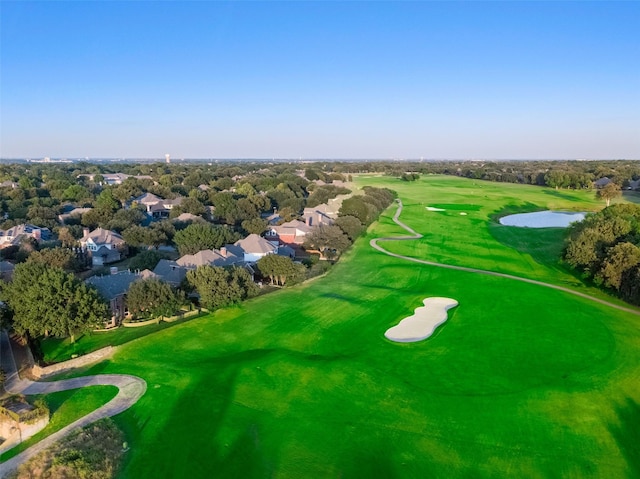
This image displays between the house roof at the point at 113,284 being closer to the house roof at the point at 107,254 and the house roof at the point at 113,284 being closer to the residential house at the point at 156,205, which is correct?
the house roof at the point at 107,254

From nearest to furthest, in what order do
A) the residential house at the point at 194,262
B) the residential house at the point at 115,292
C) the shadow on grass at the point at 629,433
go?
the shadow on grass at the point at 629,433 → the residential house at the point at 115,292 → the residential house at the point at 194,262

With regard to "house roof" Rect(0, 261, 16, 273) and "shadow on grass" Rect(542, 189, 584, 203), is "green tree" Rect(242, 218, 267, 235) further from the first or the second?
"shadow on grass" Rect(542, 189, 584, 203)

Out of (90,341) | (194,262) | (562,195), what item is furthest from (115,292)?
(562,195)

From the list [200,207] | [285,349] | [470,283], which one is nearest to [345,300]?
[285,349]

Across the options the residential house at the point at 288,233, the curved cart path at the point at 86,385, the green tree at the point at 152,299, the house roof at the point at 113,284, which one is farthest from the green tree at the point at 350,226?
the curved cart path at the point at 86,385

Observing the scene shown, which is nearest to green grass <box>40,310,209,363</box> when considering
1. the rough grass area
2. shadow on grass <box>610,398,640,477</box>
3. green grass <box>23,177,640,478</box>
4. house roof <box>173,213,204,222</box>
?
green grass <box>23,177,640,478</box>

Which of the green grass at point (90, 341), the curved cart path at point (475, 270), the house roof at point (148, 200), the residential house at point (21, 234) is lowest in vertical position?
the green grass at point (90, 341)

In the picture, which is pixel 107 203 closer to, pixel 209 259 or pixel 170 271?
pixel 209 259
